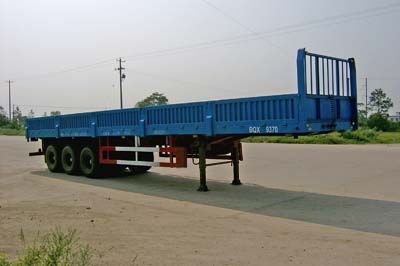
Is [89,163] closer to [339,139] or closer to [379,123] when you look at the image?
[339,139]

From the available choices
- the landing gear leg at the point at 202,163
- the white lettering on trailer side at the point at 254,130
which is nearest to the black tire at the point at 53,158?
the landing gear leg at the point at 202,163

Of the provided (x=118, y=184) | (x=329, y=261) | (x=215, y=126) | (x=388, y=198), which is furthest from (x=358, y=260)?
(x=118, y=184)

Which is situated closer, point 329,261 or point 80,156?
point 329,261

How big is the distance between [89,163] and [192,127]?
493 cm

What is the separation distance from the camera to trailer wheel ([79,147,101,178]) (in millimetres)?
13891

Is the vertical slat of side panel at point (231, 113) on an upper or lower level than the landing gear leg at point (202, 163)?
upper

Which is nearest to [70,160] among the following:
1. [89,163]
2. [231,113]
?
[89,163]

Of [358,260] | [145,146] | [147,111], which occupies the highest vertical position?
[147,111]

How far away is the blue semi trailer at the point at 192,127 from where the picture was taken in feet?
29.8

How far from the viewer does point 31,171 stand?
16.2 meters

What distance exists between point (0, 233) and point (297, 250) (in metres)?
4.40

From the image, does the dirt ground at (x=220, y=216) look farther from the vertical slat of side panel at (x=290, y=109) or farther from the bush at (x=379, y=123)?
the bush at (x=379, y=123)

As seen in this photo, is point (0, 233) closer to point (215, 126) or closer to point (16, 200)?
point (16, 200)

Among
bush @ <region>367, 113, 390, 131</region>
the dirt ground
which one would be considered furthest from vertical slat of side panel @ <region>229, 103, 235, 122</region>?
bush @ <region>367, 113, 390, 131</region>
